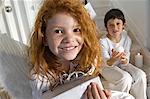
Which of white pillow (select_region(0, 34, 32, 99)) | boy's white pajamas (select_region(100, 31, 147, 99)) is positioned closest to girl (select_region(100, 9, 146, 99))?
boy's white pajamas (select_region(100, 31, 147, 99))

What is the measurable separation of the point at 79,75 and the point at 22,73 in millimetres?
234

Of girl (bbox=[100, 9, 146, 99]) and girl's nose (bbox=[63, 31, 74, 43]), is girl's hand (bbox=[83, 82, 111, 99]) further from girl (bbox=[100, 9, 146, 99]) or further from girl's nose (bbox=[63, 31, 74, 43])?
girl (bbox=[100, 9, 146, 99])

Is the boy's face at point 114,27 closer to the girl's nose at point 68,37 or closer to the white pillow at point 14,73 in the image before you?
the white pillow at point 14,73

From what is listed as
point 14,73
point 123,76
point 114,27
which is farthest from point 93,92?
point 114,27

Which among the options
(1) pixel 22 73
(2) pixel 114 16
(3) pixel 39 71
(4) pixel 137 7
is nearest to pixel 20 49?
(1) pixel 22 73

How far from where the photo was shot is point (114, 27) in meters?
1.58

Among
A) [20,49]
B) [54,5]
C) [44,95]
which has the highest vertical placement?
[54,5]

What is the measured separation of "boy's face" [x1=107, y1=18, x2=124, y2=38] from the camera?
5.19ft

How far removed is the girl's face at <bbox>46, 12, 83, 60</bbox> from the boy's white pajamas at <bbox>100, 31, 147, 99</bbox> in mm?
534

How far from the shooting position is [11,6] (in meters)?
1.40

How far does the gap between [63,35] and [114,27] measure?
0.86 meters

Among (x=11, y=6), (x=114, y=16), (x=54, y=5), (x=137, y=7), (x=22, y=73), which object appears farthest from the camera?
(x=137, y=7)

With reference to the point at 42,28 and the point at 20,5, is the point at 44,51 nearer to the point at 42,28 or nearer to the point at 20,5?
the point at 42,28

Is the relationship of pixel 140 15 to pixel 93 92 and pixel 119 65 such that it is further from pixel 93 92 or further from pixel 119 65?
pixel 93 92
